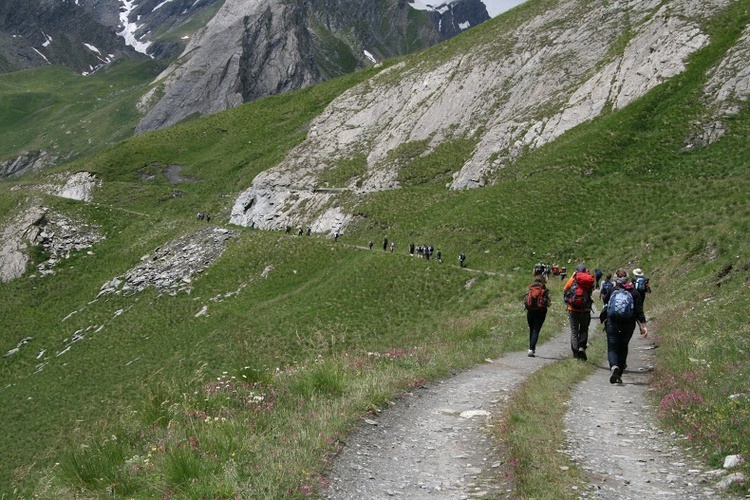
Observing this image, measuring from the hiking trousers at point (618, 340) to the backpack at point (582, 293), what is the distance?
1979 millimetres

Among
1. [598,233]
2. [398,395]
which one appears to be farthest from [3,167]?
[398,395]

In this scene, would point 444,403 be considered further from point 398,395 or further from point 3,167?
point 3,167

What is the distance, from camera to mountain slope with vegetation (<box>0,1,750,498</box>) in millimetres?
7848

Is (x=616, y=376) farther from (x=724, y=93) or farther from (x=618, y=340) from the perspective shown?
(x=724, y=93)

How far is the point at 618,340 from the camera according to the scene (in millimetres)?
13562

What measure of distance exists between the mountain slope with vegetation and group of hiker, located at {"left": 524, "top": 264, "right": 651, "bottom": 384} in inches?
45.0

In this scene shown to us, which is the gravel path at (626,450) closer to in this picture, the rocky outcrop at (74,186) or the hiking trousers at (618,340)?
the hiking trousers at (618,340)

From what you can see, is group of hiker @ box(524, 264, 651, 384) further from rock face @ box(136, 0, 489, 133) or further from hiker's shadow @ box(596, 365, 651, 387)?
rock face @ box(136, 0, 489, 133)

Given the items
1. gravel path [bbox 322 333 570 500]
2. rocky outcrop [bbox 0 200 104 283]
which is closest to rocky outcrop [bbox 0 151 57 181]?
rocky outcrop [bbox 0 200 104 283]

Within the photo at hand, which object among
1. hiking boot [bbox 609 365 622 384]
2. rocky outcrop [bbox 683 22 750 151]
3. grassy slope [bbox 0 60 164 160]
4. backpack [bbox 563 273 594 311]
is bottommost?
hiking boot [bbox 609 365 622 384]

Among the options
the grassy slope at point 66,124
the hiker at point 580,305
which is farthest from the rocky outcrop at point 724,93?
the grassy slope at point 66,124

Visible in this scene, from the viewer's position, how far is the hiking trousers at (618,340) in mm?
13391

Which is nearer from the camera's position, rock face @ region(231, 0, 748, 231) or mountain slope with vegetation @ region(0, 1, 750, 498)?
mountain slope with vegetation @ region(0, 1, 750, 498)

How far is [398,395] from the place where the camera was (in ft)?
35.2
